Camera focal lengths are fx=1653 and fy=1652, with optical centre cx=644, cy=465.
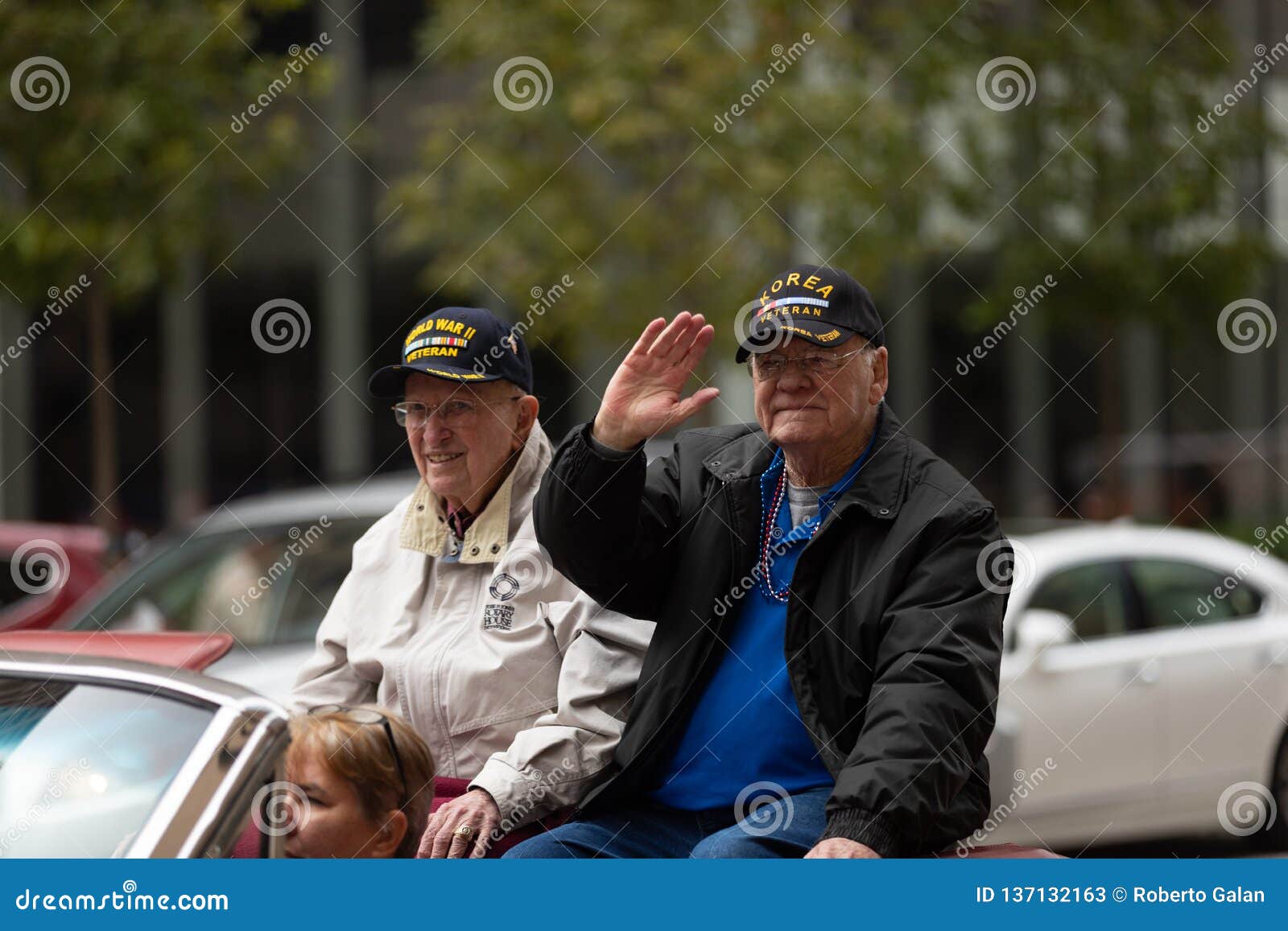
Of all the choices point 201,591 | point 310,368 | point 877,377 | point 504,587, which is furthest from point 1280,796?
point 310,368

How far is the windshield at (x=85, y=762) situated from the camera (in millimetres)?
2568

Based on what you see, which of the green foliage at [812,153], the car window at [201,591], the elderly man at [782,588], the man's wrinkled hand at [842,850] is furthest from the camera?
the green foliage at [812,153]

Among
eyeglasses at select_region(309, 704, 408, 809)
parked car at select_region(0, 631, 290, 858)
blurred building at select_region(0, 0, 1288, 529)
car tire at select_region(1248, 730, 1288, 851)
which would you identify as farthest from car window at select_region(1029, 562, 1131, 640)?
blurred building at select_region(0, 0, 1288, 529)

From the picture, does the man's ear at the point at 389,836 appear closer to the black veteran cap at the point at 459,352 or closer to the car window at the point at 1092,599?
the black veteran cap at the point at 459,352

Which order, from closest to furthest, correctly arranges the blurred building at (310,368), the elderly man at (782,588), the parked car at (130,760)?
the parked car at (130,760), the elderly man at (782,588), the blurred building at (310,368)

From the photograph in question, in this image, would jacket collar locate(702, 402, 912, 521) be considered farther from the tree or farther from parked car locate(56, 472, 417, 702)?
the tree

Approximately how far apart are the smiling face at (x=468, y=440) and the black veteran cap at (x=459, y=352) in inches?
1.6

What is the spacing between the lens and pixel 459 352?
3.72 meters

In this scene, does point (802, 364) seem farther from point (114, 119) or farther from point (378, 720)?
point (114, 119)

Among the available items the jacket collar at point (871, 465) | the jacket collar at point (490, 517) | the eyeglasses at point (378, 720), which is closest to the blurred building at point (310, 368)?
the jacket collar at point (490, 517)

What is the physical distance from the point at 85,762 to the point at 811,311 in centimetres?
158

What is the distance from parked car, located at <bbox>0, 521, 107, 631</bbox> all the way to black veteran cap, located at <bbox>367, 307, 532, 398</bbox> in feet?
14.5

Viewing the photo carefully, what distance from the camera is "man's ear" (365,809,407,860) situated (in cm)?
293
